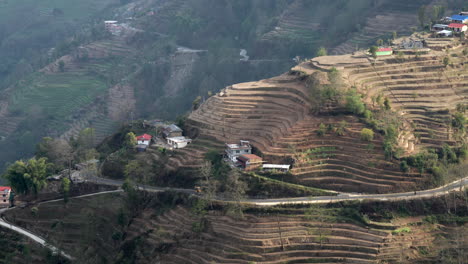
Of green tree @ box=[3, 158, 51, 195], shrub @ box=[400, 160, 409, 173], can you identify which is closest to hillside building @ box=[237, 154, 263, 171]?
shrub @ box=[400, 160, 409, 173]

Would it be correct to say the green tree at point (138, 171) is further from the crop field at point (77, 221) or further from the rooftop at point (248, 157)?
the rooftop at point (248, 157)

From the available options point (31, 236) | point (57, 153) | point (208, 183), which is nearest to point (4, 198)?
point (31, 236)

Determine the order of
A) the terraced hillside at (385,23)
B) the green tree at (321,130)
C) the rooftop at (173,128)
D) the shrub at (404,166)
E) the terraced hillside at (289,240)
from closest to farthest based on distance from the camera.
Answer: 1. the terraced hillside at (289,240)
2. the shrub at (404,166)
3. the green tree at (321,130)
4. the rooftop at (173,128)
5. the terraced hillside at (385,23)

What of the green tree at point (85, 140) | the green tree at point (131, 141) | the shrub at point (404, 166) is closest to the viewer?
the shrub at point (404, 166)

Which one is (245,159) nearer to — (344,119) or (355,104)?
(344,119)

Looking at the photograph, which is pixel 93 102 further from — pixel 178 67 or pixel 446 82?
pixel 446 82

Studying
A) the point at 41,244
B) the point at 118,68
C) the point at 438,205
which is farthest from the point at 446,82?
the point at 118,68

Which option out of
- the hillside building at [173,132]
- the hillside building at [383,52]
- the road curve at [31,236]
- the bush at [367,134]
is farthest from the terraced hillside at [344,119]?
the road curve at [31,236]
